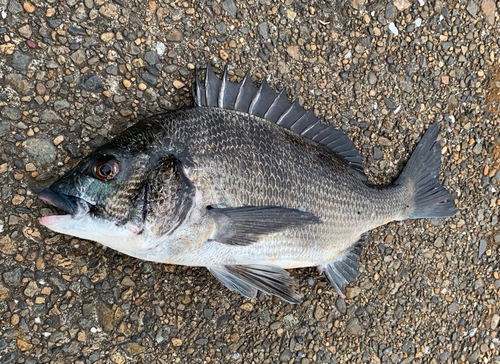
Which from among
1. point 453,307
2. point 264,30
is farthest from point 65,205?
point 453,307

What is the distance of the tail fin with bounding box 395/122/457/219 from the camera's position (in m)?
2.75

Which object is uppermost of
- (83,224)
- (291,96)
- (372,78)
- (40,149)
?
(372,78)

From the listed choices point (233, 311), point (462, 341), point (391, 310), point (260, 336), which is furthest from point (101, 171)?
point (462, 341)

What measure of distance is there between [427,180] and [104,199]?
2.31 metres

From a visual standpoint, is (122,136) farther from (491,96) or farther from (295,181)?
(491,96)

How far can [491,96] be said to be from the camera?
318cm

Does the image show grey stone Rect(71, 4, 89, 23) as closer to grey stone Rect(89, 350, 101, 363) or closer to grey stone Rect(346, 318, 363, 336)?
grey stone Rect(89, 350, 101, 363)

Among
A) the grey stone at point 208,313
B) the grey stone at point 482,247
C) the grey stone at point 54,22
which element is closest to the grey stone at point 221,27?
the grey stone at point 54,22

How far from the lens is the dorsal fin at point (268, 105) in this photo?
7.06 feet

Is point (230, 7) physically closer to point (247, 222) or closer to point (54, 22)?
point (54, 22)

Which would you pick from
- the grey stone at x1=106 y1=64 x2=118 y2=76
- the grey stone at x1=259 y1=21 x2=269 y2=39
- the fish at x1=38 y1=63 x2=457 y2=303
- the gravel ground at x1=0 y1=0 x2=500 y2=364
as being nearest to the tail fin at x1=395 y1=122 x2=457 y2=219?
the gravel ground at x1=0 y1=0 x2=500 y2=364

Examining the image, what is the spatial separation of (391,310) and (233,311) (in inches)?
50.2

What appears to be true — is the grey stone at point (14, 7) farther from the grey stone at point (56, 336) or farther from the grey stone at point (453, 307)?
the grey stone at point (453, 307)

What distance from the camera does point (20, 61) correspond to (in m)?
2.08
